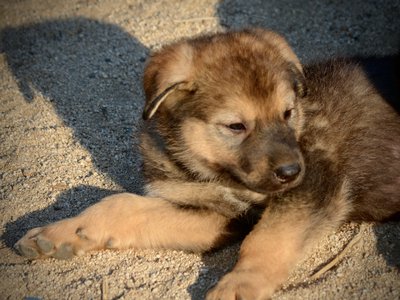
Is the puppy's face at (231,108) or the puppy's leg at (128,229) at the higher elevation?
the puppy's face at (231,108)

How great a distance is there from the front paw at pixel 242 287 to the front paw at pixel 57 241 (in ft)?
3.19

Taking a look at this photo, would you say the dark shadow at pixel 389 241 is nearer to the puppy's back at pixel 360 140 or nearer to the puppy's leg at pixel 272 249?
the puppy's back at pixel 360 140

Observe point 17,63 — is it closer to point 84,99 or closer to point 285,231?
point 84,99

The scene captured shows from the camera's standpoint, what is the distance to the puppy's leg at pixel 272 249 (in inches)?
138

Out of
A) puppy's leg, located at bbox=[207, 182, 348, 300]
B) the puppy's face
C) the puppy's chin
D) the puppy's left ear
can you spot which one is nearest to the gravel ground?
puppy's leg, located at bbox=[207, 182, 348, 300]

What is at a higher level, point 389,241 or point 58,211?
point 389,241

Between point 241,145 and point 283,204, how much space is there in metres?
0.44

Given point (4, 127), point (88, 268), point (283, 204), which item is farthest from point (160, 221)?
point (4, 127)

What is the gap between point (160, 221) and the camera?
412 cm

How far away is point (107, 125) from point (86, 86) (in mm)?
738

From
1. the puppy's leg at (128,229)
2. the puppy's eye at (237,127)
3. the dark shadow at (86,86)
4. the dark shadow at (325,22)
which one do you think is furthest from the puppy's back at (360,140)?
the dark shadow at (325,22)

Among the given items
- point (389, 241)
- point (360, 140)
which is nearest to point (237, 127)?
point (360, 140)

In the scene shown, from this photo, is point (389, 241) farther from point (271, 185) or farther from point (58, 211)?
point (58, 211)

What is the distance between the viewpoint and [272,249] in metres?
3.66
